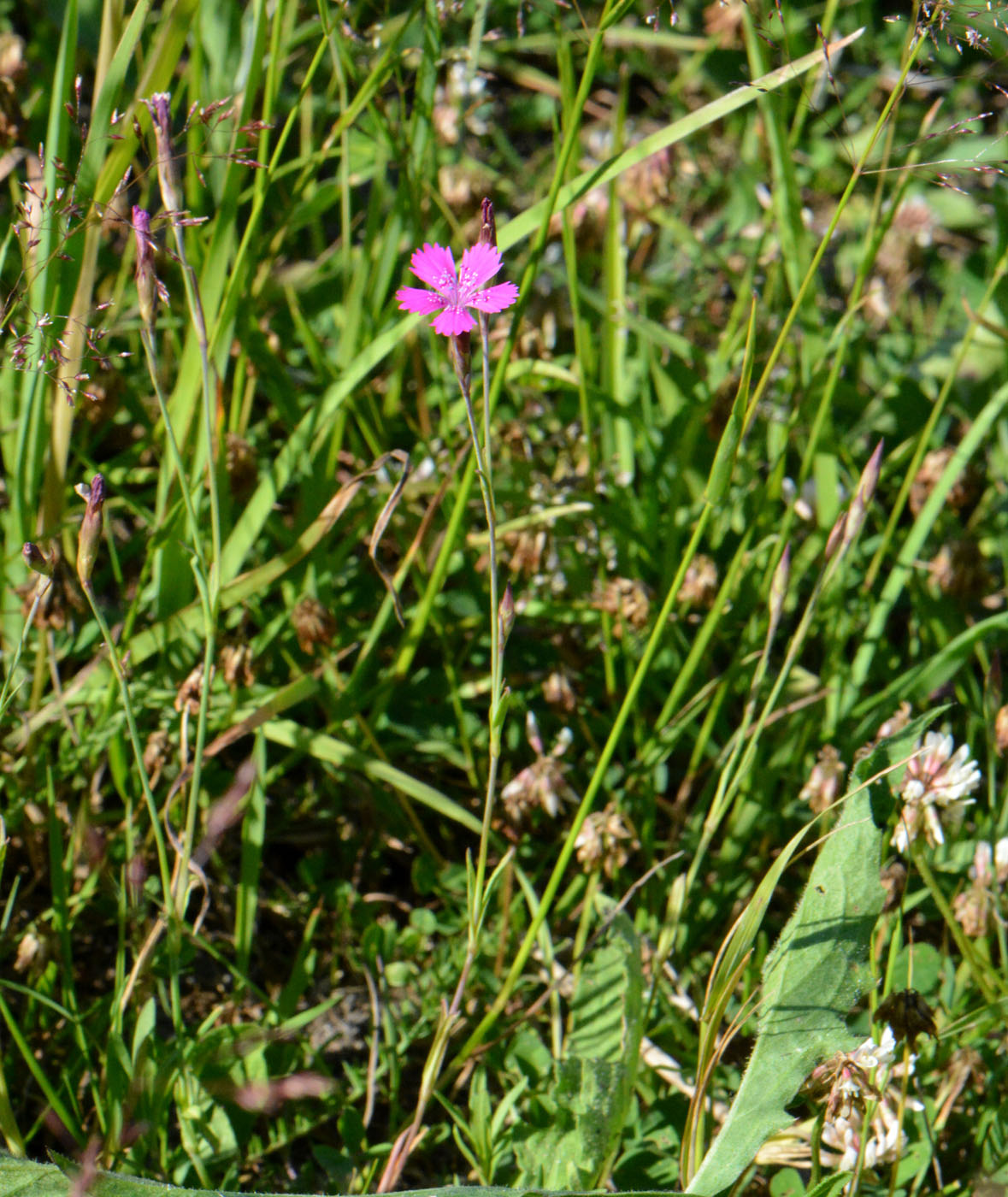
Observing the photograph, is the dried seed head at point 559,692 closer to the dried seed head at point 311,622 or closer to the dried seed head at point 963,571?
the dried seed head at point 311,622

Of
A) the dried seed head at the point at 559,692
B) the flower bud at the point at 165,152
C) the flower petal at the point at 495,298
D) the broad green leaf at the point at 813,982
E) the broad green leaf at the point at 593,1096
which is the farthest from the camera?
the dried seed head at the point at 559,692

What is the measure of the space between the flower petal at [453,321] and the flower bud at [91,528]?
1.01 ft

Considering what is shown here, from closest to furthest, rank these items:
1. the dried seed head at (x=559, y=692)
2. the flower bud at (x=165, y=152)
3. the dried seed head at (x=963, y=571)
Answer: the flower bud at (x=165, y=152) < the dried seed head at (x=559, y=692) < the dried seed head at (x=963, y=571)

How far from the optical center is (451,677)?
5.16 ft

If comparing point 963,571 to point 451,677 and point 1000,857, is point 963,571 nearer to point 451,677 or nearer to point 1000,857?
point 1000,857

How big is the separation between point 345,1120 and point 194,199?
128 cm

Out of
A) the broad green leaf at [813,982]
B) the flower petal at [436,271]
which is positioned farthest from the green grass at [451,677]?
the flower petal at [436,271]

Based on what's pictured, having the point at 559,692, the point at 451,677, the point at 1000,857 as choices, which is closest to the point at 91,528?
the point at 451,677

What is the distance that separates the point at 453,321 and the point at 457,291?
1.8 inches

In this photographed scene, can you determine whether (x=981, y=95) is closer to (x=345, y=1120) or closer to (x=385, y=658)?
(x=385, y=658)

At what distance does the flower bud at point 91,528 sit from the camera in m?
0.92

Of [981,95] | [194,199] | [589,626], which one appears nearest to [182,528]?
[194,199]

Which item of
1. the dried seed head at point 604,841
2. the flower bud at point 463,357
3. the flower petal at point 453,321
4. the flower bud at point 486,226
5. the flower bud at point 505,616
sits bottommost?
the dried seed head at point 604,841

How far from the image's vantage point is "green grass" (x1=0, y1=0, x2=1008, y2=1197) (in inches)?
48.2
